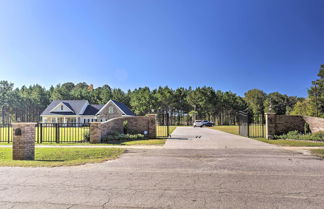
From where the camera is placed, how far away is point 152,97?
53.1 meters

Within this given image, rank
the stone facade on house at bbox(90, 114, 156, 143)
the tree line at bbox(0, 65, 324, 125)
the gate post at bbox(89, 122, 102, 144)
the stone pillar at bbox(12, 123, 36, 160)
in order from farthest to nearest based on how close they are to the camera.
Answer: the tree line at bbox(0, 65, 324, 125) → the stone facade on house at bbox(90, 114, 156, 143) → the gate post at bbox(89, 122, 102, 144) → the stone pillar at bbox(12, 123, 36, 160)

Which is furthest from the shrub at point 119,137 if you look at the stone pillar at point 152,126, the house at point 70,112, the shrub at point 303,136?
the house at point 70,112

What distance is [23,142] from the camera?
8.61 metres

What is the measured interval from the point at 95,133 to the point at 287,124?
50.0ft

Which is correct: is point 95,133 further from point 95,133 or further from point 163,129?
point 163,129

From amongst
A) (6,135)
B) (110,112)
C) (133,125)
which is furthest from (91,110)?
(133,125)

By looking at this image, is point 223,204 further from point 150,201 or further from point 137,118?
point 137,118

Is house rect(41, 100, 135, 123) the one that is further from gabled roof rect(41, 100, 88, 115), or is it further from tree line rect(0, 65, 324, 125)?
tree line rect(0, 65, 324, 125)

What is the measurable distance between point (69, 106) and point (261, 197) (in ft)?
154

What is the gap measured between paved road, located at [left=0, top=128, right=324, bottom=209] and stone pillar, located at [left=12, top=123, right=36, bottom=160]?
176 centimetres

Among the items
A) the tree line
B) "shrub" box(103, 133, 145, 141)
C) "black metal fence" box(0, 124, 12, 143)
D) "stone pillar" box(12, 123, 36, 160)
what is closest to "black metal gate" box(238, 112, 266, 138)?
"shrub" box(103, 133, 145, 141)

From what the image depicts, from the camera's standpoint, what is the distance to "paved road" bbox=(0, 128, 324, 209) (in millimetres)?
4145

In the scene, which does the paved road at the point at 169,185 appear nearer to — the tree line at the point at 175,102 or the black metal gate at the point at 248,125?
the black metal gate at the point at 248,125

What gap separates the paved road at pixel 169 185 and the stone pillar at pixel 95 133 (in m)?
5.91
